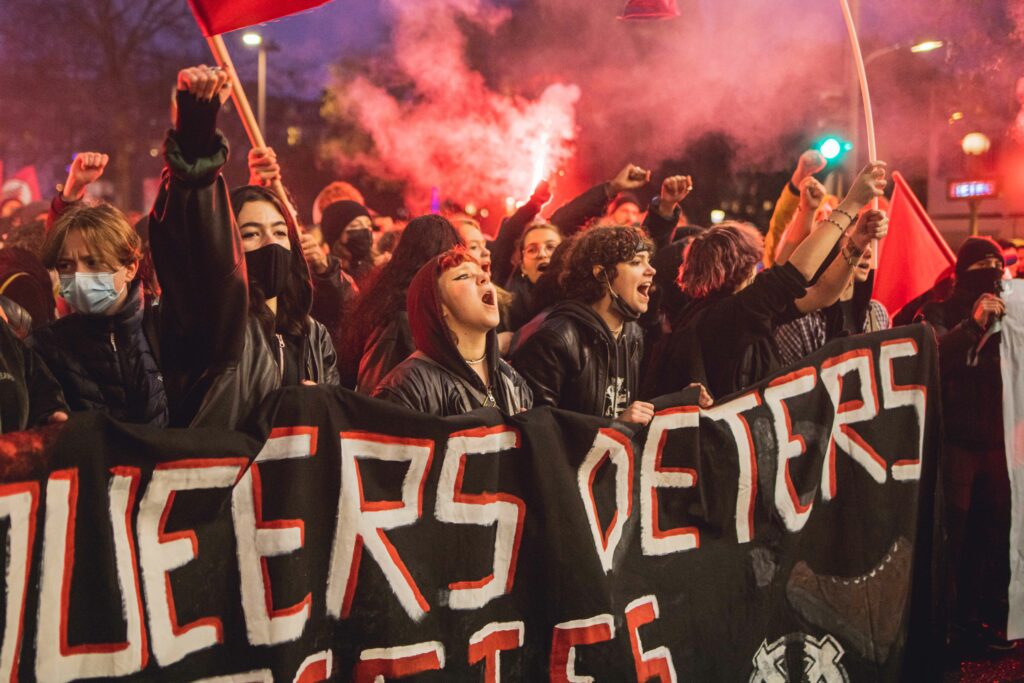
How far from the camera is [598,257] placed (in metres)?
3.96

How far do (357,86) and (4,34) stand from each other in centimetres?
728

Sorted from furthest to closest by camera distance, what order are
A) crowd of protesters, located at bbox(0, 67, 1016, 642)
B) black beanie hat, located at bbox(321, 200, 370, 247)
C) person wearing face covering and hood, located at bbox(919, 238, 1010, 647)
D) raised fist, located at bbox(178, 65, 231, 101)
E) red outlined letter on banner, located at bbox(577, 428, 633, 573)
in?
1. black beanie hat, located at bbox(321, 200, 370, 247)
2. person wearing face covering and hood, located at bbox(919, 238, 1010, 647)
3. red outlined letter on banner, located at bbox(577, 428, 633, 573)
4. crowd of protesters, located at bbox(0, 67, 1016, 642)
5. raised fist, located at bbox(178, 65, 231, 101)

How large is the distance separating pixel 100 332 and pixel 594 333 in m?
1.76

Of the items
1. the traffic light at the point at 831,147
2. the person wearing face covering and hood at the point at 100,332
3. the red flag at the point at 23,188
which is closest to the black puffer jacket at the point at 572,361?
the person wearing face covering and hood at the point at 100,332

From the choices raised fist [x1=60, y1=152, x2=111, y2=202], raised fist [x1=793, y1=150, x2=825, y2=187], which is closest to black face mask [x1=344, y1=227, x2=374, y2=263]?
raised fist [x1=60, y1=152, x2=111, y2=202]

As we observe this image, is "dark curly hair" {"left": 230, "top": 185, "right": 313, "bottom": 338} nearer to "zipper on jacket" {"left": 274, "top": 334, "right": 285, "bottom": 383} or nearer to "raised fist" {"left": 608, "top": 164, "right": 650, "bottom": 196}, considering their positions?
"zipper on jacket" {"left": 274, "top": 334, "right": 285, "bottom": 383}

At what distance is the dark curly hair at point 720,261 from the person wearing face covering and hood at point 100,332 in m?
2.39

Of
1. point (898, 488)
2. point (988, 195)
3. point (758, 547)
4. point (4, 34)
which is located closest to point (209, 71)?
point (758, 547)

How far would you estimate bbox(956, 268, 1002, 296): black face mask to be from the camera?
515cm

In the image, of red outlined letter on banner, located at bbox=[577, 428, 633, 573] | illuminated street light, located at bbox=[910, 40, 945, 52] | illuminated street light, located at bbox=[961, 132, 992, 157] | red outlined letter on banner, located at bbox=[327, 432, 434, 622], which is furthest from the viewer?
illuminated street light, located at bbox=[961, 132, 992, 157]

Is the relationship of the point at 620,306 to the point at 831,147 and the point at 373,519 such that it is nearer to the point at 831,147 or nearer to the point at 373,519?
the point at 373,519

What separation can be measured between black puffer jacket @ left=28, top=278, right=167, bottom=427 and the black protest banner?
420 mm

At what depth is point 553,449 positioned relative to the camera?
2.95 metres

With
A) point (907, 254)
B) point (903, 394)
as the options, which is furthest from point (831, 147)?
point (903, 394)
